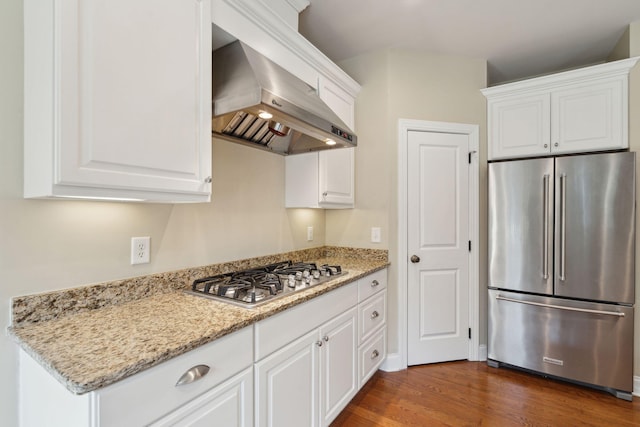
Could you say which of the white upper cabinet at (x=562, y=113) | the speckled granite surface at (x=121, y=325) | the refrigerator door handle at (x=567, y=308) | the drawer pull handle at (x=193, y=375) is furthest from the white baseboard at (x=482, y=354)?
the drawer pull handle at (x=193, y=375)

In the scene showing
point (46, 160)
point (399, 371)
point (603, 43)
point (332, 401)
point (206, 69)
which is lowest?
point (399, 371)

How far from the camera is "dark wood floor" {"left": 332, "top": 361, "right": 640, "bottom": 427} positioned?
190 cm

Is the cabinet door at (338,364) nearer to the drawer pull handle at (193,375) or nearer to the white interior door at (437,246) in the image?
the drawer pull handle at (193,375)

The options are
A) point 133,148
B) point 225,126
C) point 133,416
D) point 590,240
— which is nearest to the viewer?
point 133,416

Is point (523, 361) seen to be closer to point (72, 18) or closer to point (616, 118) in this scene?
point (616, 118)

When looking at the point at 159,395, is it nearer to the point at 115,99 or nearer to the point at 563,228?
the point at 115,99

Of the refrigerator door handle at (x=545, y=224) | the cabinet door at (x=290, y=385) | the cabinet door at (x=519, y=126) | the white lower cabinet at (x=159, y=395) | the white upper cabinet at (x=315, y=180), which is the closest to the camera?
the white lower cabinet at (x=159, y=395)

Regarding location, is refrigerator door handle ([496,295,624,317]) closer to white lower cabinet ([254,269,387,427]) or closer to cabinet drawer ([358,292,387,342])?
cabinet drawer ([358,292,387,342])

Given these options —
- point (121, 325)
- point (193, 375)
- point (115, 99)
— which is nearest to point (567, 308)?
point (193, 375)

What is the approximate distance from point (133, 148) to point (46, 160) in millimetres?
229

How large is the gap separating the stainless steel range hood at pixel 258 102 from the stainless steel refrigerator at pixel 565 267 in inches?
61.5

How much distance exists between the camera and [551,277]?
232 cm

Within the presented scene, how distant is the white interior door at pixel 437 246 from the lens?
2.61 m

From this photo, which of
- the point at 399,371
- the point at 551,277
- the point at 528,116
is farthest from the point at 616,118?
the point at 399,371
